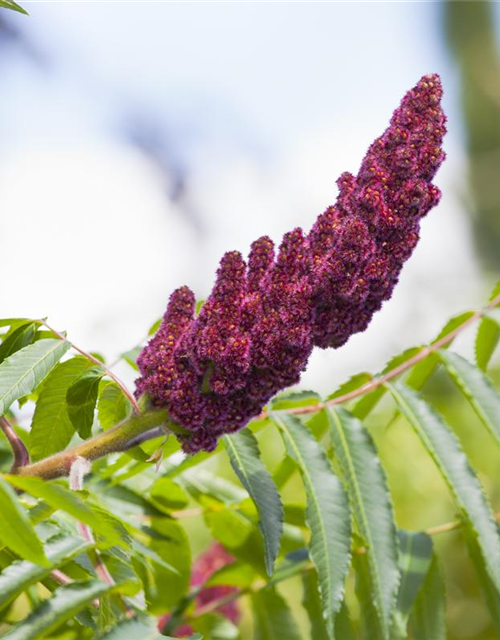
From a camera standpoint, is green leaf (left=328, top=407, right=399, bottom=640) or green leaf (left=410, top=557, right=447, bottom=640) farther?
green leaf (left=410, top=557, right=447, bottom=640)

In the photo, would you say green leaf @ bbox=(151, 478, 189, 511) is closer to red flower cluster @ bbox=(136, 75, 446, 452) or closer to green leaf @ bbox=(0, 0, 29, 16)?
red flower cluster @ bbox=(136, 75, 446, 452)

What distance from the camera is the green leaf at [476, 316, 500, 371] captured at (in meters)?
2.32

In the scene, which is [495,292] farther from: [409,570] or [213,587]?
[213,587]

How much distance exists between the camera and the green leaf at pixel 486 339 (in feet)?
7.63

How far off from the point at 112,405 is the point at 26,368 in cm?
26

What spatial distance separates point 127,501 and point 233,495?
37 centimetres

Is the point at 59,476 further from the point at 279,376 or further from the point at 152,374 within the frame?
the point at 279,376

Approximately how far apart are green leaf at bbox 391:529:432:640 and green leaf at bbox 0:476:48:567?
1.09 meters

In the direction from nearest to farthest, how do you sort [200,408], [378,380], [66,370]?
1. [200,408]
2. [66,370]
3. [378,380]

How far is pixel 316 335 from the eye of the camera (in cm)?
173

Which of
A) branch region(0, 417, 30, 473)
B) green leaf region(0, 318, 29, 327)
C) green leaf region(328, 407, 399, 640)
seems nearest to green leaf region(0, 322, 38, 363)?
green leaf region(0, 318, 29, 327)

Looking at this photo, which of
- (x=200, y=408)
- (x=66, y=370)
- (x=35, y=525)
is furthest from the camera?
(x=66, y=370)

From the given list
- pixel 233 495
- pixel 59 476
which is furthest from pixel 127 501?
pixel 59 476

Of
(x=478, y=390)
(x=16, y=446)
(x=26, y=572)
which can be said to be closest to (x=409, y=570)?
(x=478, y=390)
